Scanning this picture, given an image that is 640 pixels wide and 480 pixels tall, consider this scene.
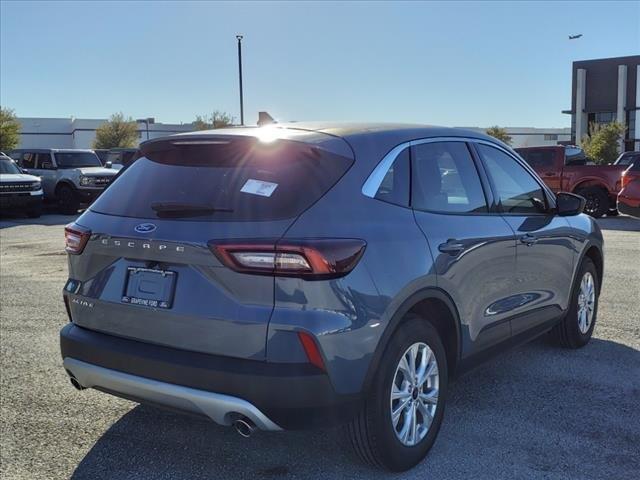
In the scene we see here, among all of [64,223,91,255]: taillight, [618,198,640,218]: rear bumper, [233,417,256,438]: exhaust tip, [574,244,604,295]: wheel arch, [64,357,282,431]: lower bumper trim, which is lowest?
[233,417,256,438]: exhaust tip

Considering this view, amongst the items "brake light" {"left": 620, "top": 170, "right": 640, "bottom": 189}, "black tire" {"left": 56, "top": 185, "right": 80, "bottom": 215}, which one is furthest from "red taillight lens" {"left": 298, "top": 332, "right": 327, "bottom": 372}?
"black tire" {"left": 56, "top": 185, "right": 80, "bottom": 215}

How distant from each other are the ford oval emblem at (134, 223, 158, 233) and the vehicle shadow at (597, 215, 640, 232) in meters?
13.5

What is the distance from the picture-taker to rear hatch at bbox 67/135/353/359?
291 cm

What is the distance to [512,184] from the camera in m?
4.54

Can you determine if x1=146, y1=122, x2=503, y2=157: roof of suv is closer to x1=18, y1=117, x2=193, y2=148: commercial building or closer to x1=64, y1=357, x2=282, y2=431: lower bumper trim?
x1=64, y1=357, x2=282, y2=431: lower bumper trim

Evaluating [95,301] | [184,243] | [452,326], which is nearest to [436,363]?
[452,326]

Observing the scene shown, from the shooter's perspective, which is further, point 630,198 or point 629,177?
point 629,177

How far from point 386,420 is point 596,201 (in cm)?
1525

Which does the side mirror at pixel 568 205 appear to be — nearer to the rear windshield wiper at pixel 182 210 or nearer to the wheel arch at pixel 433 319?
the wheel arch at pixel 433 319

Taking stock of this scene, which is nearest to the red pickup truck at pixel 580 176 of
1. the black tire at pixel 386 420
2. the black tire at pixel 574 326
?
the black tire at pixel 574 326

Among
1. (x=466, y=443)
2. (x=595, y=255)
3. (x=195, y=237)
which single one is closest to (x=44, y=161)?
(x=595, y=255)

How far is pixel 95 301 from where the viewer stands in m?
3.36

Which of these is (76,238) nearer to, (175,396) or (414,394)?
(175,396)

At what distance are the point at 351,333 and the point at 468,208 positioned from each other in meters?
1.40
